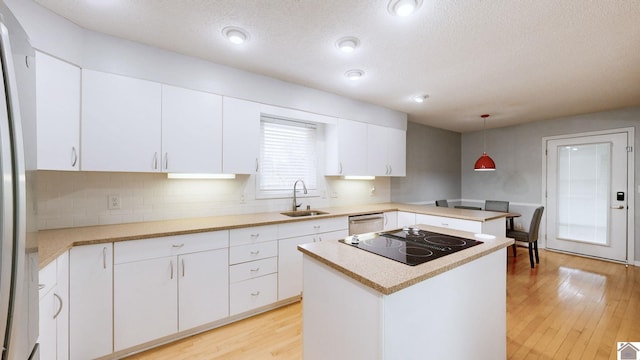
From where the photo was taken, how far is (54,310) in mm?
1523

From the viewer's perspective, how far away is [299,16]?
70.1 inches

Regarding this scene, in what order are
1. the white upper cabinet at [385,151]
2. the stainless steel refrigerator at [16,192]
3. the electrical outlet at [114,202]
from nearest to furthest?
the stainless steel refrigerator at [16,192] → the electrical outlet at [114,202] → the white upper cabinet at [385,151]

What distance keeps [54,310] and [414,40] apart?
313 centimetres

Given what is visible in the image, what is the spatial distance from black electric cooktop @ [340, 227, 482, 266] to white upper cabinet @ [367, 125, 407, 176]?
2023 millimetres

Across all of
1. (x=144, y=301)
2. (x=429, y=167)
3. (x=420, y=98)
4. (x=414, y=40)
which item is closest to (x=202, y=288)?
(x=144, y=301)

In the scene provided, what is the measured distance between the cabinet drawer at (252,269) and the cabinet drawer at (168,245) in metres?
0.26

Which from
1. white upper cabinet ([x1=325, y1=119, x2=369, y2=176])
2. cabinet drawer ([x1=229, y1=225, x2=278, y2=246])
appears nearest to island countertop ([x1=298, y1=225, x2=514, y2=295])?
cabinet drawer ([x1=229, y1=225, x2=278, y2=246])

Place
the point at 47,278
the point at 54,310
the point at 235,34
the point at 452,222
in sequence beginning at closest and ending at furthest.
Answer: the point at 47,278 < the point at 54,310 < the point at 235,34 < the point at 452,222

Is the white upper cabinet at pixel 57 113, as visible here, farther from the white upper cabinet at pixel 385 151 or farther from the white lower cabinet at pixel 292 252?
the white upper cabinet at pixel 385 151

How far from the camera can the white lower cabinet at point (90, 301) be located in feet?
5.50

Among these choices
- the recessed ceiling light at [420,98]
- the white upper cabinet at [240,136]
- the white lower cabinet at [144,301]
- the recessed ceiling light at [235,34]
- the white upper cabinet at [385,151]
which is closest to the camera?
the white lower cabinet at [144,301]

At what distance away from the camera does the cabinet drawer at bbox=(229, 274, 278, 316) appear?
2.31m

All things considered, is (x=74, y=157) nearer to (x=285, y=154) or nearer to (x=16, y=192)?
(x=16, y=192)

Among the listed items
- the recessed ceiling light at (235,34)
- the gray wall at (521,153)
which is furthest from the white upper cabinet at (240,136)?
the gray wall at (521,153)
